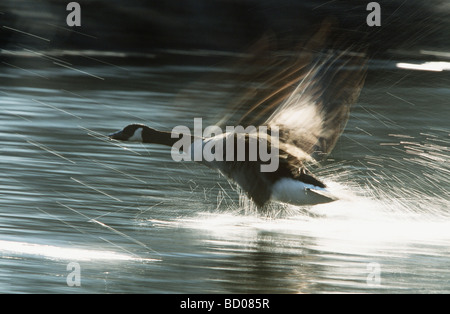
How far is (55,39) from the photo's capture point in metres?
11.3

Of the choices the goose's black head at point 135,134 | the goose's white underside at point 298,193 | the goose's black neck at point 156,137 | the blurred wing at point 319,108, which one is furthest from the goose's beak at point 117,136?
the goose's white underside at point 298,193

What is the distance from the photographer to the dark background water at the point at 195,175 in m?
4.39

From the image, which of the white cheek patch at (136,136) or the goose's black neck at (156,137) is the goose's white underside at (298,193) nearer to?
the goose's black neck at (156,137)

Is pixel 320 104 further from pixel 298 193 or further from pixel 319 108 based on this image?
pixel 298 193

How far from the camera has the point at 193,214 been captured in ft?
17.9

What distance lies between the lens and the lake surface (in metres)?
4.28

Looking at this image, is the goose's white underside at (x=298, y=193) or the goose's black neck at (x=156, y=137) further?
the goose's black neck at (x=156, y=137)

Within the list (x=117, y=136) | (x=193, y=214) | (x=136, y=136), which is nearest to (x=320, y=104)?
(x=193, y=214)

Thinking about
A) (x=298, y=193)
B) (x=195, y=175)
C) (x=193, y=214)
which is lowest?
(x=193, y=214)

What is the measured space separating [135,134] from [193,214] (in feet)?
2.81

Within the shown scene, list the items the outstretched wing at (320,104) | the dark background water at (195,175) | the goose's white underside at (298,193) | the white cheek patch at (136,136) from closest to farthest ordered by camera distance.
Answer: the dark background water at (195,175) < the goose's white underside at (298,193) < the outstretched wing at (320,104) < the white cheek patch at (136,136)

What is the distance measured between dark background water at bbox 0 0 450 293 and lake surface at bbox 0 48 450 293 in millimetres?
14

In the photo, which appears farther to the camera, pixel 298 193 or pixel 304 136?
pixel 304 136

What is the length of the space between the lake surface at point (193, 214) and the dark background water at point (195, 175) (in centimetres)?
1
